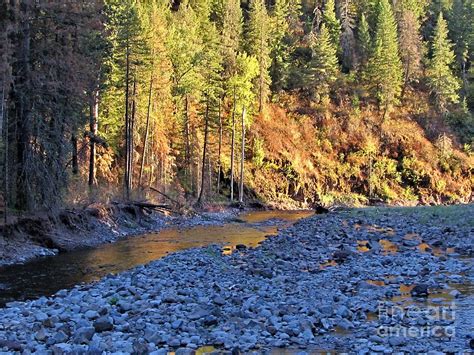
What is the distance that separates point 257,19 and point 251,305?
51.5 metres

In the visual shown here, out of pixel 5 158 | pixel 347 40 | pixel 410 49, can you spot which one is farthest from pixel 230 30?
pixel 5 158

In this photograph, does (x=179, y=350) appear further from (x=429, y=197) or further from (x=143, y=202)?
(x=429, y=197)

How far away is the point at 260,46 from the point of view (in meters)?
55.7

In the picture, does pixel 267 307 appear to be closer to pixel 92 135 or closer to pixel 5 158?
pixel 5 158

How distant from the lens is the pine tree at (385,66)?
59656 mm

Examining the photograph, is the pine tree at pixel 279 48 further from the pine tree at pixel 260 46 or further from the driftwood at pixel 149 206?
the driftwood at pixel 149 206

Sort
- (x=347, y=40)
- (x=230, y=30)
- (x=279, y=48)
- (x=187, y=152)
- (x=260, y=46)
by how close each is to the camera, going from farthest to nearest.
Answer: (x=347, y=40)
(x=279, y=48)
(x=260, y=46)
(x=230, y=30)
(x=187, y=152)

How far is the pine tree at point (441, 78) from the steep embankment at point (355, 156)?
235cm

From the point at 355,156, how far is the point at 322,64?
12.2 m

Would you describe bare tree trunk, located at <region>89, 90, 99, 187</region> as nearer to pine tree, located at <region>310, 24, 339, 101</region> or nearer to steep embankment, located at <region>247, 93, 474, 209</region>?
steep embankment, located at <region>247, 93, 474, 209</region>

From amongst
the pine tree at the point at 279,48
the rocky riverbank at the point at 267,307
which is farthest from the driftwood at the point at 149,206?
the pine tree at the point at 279,48

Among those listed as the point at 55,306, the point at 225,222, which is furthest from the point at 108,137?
the point at 55,306

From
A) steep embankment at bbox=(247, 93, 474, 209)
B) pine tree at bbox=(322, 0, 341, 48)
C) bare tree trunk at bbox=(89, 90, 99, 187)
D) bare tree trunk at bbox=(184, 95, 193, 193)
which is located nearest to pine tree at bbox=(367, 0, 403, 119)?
steep embankment at bbox=(247, 93, 474, 209)

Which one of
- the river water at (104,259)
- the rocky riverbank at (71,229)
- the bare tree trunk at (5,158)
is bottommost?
the river water at (104,259)
